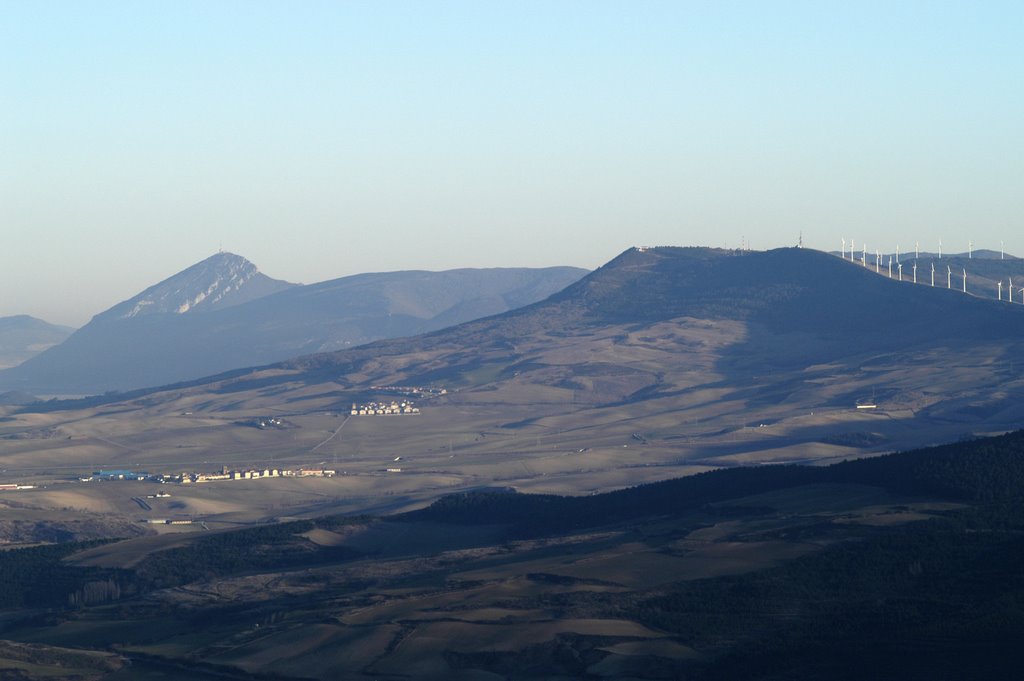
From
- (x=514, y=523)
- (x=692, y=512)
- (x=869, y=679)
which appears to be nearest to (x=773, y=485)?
(x=692, y=512)

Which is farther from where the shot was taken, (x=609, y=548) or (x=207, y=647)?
(x=609, y=548)

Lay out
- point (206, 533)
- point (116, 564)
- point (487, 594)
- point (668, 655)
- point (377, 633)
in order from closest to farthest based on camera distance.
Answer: point (668, 655) → point (377, 633) → point (487, 594) → point (116, 564) → point (206, 533)

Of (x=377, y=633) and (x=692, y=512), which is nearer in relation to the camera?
(x=377, y=633)

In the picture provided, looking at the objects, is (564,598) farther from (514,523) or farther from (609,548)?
(514,523)

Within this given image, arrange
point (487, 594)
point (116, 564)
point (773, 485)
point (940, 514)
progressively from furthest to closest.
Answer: point (773, 485) → point (116, 564) → point (940, 514) → point (487, 594)

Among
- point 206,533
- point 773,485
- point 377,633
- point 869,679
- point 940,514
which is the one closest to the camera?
→ point 869,679

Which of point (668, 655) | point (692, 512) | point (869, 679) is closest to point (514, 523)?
point (692, 512)

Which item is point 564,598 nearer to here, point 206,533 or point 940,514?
point 940,514

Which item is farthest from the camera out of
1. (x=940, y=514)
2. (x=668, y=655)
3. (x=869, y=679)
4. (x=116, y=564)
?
(x=116, y=564)
